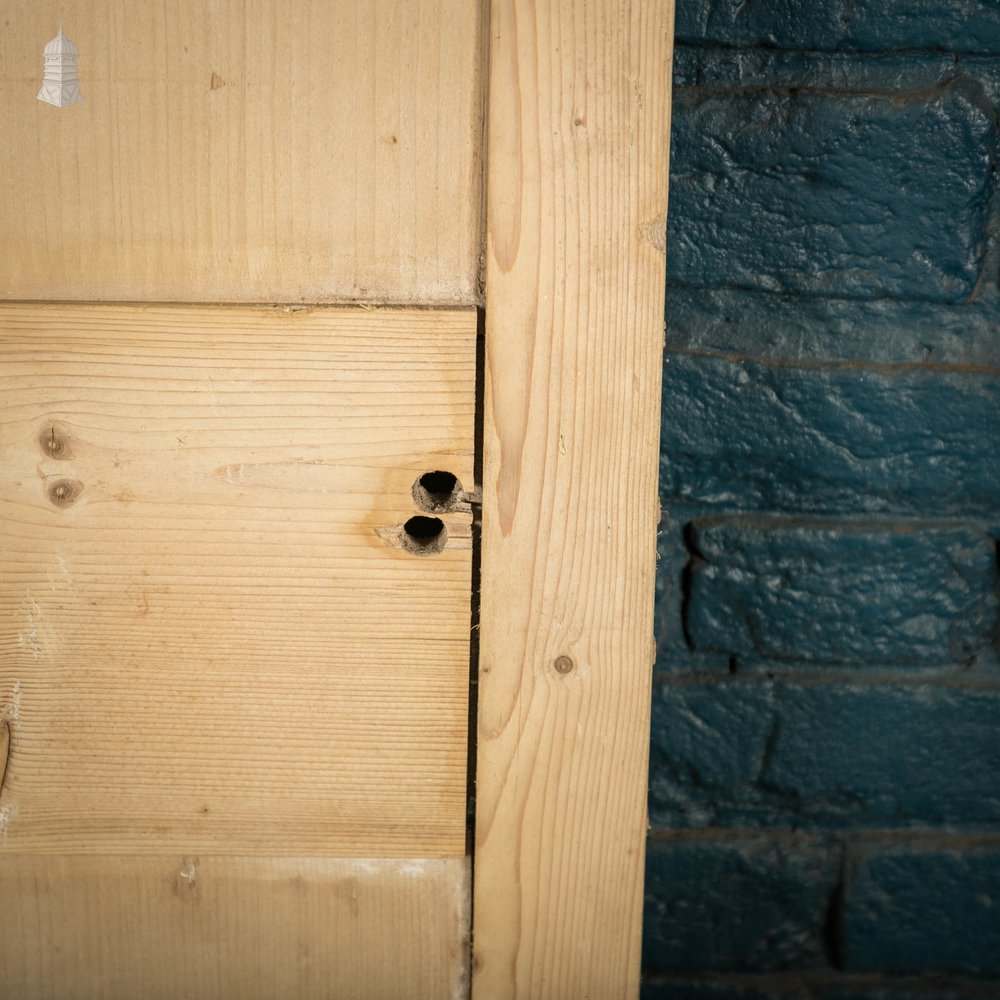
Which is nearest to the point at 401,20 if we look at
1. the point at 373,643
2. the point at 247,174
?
the point at 247,174

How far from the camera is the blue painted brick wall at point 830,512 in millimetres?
820

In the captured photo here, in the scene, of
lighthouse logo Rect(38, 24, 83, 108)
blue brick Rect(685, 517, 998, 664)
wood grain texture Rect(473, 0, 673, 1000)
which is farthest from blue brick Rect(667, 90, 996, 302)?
lighthouse logo Rect(38, 24, 83, 108)

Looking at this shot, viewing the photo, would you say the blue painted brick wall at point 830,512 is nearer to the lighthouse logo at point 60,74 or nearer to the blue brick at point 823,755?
the blue brick at point 823,755

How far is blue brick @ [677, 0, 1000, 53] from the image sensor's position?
814mm

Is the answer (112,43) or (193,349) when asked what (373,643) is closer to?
(193,349)

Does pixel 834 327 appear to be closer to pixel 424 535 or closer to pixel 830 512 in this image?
pixel 830 512

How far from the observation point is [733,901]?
2.98ft

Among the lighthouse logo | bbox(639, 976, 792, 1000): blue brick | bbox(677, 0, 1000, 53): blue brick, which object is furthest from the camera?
bbox(639, 976, 792, 1000): blue brick

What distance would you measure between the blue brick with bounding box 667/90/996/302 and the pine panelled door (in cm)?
35

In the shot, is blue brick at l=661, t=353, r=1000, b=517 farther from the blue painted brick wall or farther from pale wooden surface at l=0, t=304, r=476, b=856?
pale wooden surface at l=0, t=304, r=476, b=856

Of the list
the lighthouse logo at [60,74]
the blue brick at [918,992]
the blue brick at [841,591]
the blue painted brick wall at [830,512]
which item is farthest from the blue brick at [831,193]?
the blue brick at [918,992]

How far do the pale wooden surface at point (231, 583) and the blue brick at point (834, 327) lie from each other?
0.41m

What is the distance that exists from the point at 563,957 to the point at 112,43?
25.1 inches

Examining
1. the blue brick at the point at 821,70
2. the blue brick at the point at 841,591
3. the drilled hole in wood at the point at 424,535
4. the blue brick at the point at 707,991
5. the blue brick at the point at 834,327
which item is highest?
the blue brick at the point at 821,70
